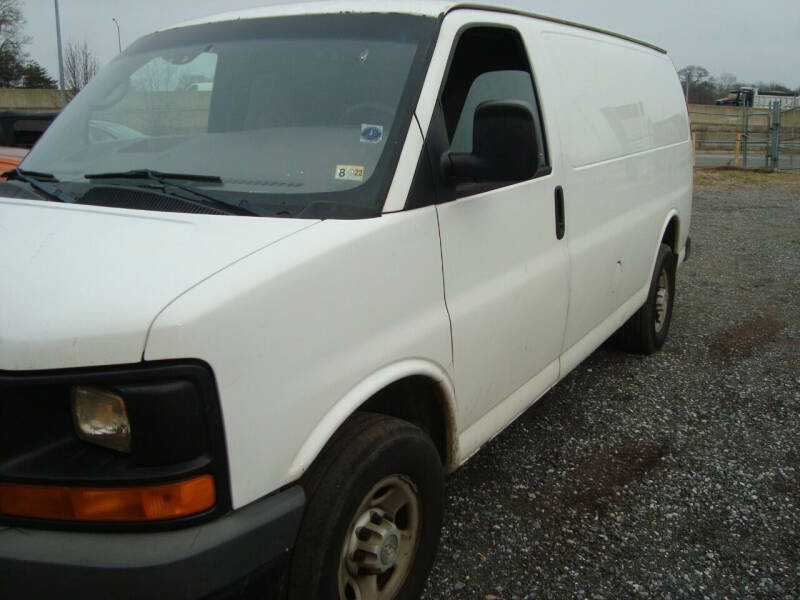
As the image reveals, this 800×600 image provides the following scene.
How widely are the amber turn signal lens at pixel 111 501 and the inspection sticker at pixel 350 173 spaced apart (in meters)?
1.06

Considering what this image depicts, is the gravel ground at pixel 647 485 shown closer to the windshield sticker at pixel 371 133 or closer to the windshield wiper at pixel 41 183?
the windshield sticker at pixel 371 133

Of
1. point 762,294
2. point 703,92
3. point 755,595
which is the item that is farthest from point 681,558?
point 703,92

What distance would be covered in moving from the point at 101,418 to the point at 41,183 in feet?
4.69

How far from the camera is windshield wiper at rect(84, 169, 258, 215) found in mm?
2293

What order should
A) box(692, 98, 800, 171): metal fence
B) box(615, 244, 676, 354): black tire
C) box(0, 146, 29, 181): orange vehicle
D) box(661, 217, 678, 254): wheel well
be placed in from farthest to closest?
box(692, 98, 800, 171): metal fence
box(0, 146, 29, 181): orange vehicle
box(661, 217, 678, 254): wheel well
box(615, 244, 676, 354): black tire

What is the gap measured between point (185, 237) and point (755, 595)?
2391mm

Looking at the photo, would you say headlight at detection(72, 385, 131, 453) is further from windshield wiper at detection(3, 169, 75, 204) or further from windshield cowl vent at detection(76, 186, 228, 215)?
windshield wiper at detection(3, 169, 75, 204)

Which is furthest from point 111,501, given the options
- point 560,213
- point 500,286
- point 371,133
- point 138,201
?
point 560,213

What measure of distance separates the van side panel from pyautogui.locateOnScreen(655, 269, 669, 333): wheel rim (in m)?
0.49

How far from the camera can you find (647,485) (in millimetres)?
3531

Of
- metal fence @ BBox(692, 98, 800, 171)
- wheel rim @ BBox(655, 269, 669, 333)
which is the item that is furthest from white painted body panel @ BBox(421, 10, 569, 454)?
metal fence @ BBox(692, 98, 800, 171)

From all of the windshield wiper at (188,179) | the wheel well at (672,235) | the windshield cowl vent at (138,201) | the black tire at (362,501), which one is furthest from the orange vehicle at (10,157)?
the wheel well at (672,235)

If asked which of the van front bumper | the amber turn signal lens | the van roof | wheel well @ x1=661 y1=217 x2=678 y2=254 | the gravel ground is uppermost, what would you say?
the van roof

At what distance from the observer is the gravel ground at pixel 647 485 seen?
2859mm
